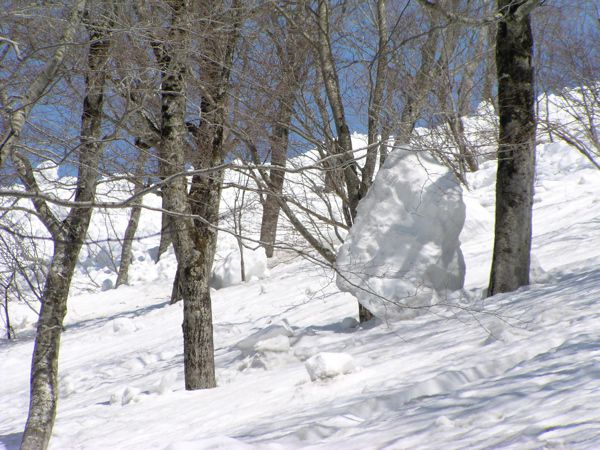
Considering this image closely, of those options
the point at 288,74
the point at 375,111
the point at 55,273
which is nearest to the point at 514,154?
the point at 375,111

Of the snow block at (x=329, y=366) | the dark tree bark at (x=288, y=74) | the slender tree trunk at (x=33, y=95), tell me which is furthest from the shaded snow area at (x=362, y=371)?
the dark tree bark at (x=288, y=74)

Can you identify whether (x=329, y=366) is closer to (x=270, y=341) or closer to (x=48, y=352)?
(x=270, y=341)

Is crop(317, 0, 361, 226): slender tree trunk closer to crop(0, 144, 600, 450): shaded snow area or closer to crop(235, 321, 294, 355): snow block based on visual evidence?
crop(0, 144, 600, 450): shaded snow area

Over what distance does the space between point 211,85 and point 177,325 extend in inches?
215

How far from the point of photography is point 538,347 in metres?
4.34

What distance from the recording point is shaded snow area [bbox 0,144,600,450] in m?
3.12

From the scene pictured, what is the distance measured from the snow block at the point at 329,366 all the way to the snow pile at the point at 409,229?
5.98 feet

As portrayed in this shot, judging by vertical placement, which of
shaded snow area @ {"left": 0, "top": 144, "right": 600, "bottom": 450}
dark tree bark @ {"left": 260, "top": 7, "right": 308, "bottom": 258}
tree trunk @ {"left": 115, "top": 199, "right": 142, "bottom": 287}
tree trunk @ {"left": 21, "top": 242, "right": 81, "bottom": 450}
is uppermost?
dark tree bark @ {"left": 260, "top": 7, "right": 308, "bottom": 258}

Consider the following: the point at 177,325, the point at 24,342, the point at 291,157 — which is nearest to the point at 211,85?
the point at 291,157

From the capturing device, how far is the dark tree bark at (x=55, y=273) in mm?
5109

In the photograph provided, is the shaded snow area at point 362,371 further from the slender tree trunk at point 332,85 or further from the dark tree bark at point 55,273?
the slender tree trunk at point 332,85

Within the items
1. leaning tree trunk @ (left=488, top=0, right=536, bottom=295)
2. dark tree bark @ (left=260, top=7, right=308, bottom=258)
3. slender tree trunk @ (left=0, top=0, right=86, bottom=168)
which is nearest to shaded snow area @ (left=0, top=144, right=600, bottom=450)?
leaning tree trunk @ (left=488, top=0, right=536, bottom=295)

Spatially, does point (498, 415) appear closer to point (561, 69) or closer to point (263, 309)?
point (263, 309)

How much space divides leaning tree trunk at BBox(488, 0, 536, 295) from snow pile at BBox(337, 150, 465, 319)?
709 millimetres
